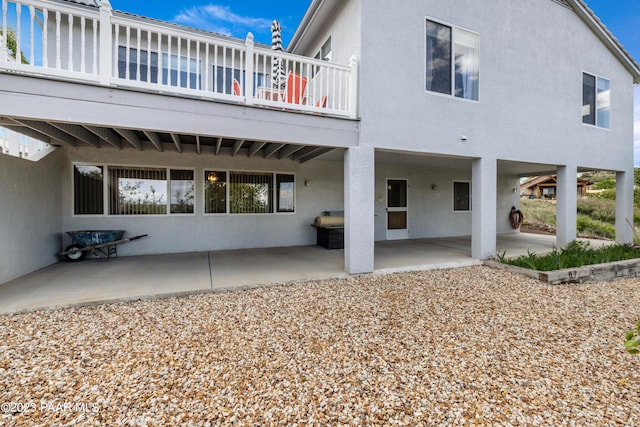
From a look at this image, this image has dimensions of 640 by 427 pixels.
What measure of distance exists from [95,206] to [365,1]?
791 centimetres

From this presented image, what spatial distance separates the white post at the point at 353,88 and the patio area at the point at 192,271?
3.32 meters

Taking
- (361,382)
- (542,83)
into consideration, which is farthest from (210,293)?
(542,83)

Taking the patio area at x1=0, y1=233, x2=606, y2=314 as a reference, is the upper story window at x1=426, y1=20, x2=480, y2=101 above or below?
above

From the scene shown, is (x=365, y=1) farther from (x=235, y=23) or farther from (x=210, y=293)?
(x=235, y=23)

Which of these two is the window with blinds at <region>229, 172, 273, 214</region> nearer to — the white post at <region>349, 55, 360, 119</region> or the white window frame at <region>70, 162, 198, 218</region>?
the white window frame at <region>70, 162, 198, 218</region>

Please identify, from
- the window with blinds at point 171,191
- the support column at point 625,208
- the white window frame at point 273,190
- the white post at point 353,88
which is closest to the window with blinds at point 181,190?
the window with blinds at point 171,191

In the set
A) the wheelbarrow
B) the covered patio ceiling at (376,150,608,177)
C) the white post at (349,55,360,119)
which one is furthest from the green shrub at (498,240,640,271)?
the wheelbarrow

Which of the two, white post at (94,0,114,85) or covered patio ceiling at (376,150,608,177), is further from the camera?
covered patio ceiling at (376,150,608,177)

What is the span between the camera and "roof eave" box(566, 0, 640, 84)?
803 cm

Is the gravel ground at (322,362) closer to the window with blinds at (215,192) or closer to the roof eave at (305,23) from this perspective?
the window with blinds at (215,192)

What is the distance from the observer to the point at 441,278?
18.9ft

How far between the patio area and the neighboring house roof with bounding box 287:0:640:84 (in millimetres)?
6104

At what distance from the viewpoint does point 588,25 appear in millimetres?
8453

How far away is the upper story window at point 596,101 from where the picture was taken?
856 cm
